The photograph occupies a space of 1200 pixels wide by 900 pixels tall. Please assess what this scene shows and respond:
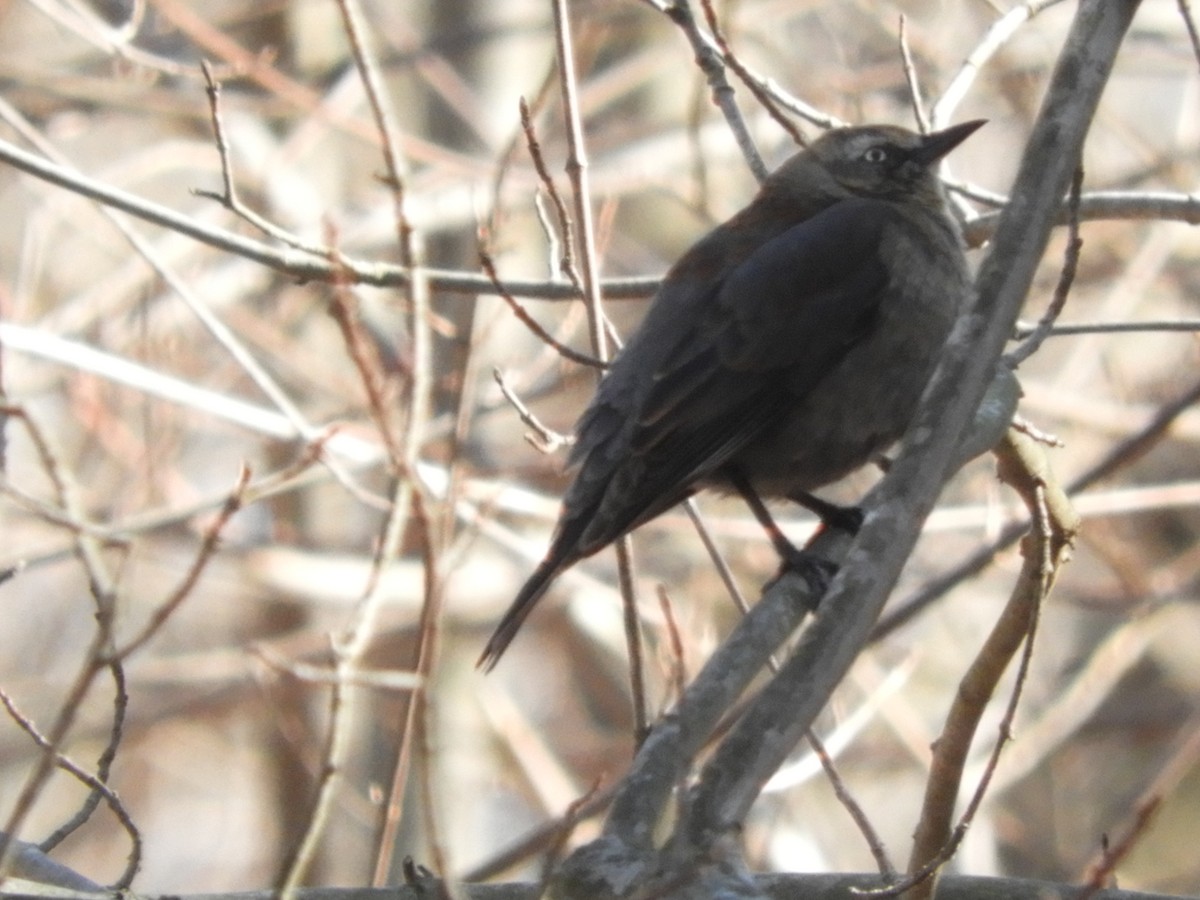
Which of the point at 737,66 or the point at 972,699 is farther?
the point at 737,66

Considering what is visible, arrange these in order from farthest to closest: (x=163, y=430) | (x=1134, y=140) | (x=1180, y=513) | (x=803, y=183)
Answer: (x=1180, y=513), (x=1134, y=140), (x=163, y=430), (x=803, y=183)

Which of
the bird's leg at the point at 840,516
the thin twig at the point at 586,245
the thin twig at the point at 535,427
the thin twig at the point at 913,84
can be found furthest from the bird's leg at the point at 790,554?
the thin twig at the point at 913,84

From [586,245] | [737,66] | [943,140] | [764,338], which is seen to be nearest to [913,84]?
[943,140]

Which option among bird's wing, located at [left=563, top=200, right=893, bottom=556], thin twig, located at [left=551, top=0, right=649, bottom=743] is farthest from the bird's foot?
bird's wing, located at [left=563, top=200, right=893, bottom=556]

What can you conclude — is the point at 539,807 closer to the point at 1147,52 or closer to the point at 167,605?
the point at 1147,52

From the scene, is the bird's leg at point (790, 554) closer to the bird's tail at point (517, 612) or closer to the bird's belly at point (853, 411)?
the bird's belly at point (853, 411)

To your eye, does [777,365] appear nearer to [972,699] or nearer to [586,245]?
[586,245]

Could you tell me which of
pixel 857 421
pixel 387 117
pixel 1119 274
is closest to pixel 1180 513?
pixel 1119 274
